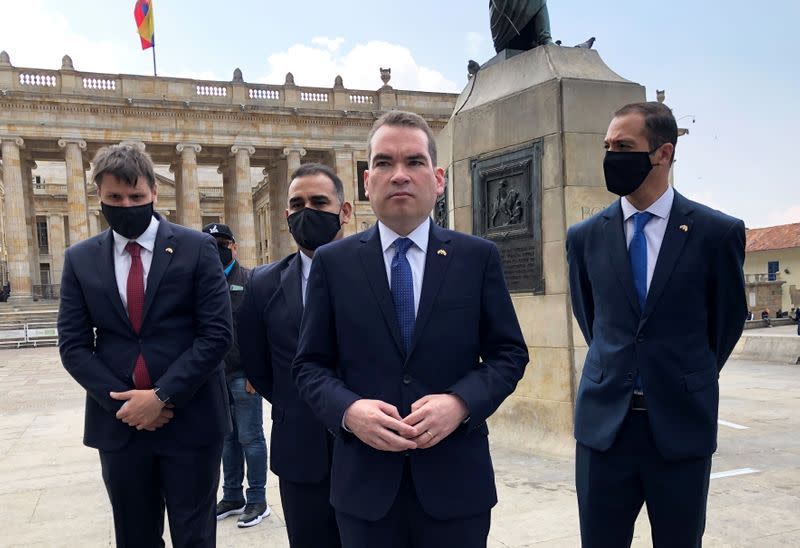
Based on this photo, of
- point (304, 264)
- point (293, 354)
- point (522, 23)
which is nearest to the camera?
point (293, 354)

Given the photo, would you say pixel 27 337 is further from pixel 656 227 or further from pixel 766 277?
pixel 766 277

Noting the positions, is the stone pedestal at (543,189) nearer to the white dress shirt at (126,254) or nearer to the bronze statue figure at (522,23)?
the bronze statue figure at (522,23)

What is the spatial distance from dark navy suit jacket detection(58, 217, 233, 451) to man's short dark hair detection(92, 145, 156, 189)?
0.98 feet

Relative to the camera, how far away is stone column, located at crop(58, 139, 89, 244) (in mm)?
37812

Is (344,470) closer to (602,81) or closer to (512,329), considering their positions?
(512,329)

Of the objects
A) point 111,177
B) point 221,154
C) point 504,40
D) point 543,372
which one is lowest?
point 543,372

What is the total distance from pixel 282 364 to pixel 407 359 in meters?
1.25

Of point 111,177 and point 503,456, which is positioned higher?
point 111,177

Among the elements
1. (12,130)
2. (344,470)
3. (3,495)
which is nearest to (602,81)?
(344,470)

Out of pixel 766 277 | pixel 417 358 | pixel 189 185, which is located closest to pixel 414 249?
pixel 417 358

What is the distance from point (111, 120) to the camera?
127ft

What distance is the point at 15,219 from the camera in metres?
37.2

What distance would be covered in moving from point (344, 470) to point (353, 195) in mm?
41998

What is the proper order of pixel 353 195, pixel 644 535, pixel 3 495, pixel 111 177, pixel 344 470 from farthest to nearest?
pixel 353 195
pixel 3 495
pixel 644 535
pixel 111 177
pixel 344 470
